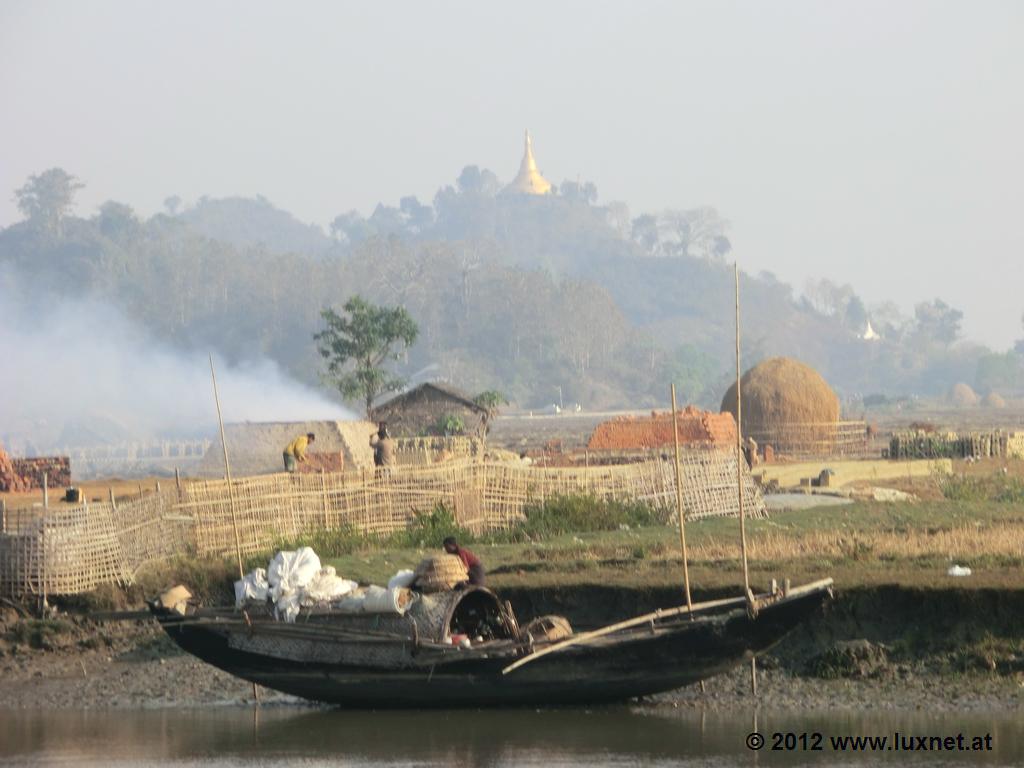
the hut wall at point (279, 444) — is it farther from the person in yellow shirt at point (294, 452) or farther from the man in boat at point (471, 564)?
the man in boat at point (471, 564)

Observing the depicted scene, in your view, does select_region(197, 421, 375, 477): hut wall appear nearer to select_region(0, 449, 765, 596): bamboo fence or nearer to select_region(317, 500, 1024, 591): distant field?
select_region(0, 449, 765, 596): bamboo fence

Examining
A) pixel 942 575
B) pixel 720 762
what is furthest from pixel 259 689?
pixel 942 575

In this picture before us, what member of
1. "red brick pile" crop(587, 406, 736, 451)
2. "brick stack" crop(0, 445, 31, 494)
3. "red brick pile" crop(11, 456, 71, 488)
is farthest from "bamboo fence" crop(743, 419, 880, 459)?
"brick stack" crop(0, 445, 31, 494)

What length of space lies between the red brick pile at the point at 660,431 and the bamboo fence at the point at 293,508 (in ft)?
34.3

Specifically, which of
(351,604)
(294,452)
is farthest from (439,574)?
(294,452)

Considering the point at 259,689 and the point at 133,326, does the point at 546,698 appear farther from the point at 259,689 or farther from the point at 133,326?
the point at 133,326

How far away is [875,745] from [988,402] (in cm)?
11170

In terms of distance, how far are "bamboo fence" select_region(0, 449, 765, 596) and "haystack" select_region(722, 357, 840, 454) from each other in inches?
643

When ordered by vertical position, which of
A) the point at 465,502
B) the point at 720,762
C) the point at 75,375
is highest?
the point at 75,375

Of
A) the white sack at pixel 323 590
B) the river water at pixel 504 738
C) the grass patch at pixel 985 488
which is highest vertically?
the grass patch at pixel 985 488

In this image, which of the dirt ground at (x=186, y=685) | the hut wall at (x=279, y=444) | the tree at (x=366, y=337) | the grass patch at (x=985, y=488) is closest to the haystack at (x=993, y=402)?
the tree at (x=366, y=337)

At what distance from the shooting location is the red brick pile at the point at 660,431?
127 ft

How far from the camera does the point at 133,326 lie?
126938 mm

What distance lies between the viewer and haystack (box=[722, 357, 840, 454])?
44.3 meters
